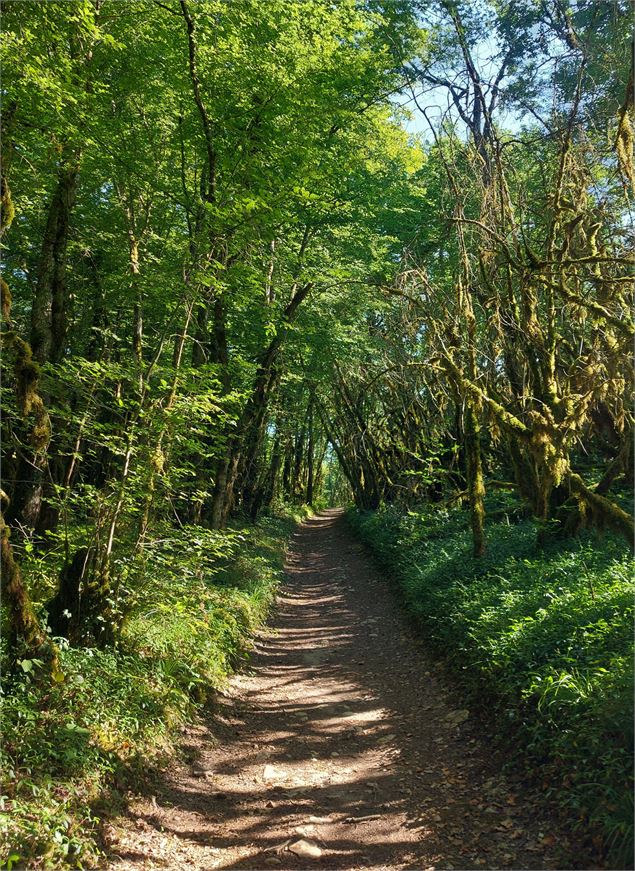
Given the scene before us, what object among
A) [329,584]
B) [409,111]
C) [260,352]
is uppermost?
[409,111]

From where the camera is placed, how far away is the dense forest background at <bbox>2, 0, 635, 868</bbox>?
228 inches

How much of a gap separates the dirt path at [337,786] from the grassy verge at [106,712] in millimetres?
289

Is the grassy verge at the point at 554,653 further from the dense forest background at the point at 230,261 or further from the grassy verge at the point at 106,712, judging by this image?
the grassy verge at the point at 106,712

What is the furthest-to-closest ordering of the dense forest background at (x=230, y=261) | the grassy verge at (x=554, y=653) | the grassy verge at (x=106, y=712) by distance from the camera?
the dense forest background at (x=230, y=261), the grassy verge at (x=554, y=653), the grassy verge at (x=106, y=712)

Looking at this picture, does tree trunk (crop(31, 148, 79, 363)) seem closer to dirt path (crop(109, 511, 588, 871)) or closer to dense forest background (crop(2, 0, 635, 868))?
dense forest background (crop(2, 0, 635, 868))

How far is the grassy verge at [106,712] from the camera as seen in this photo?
3414mm

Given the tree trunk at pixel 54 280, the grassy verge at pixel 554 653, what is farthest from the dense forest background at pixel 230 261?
the grassy verge at pixel 554 653

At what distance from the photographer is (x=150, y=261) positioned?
834 centimetres

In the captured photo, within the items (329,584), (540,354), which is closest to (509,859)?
(540,354)

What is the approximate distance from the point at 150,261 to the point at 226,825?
717cm

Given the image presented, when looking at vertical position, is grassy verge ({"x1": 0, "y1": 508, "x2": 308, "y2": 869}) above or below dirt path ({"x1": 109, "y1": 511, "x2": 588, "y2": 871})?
above

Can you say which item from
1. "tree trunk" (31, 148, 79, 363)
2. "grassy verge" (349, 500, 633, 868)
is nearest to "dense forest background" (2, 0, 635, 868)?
"tree trunk" (31, 148, 79, 363)

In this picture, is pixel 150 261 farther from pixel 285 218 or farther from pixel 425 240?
pixel 425 240

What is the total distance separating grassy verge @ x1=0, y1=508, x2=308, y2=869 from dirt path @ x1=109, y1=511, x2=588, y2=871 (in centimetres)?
29
